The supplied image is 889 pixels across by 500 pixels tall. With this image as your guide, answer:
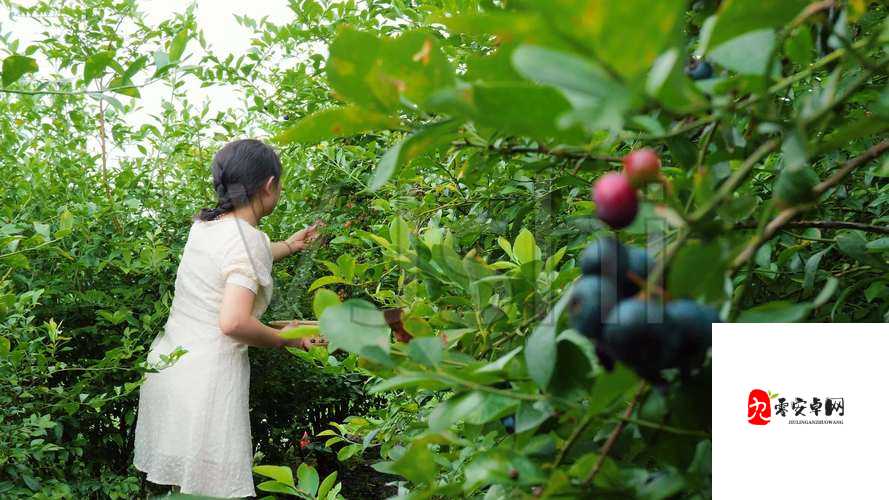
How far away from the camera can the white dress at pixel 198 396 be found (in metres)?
2.42

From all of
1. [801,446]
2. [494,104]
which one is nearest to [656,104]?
[494,104]

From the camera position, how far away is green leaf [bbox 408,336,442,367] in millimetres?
513

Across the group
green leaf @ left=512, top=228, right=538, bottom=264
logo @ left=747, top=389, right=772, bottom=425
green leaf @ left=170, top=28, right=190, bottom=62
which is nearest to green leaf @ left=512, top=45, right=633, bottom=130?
logo @ left=747, top=389, right=772, bottom=425

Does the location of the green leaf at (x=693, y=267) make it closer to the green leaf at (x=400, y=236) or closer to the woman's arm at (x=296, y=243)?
the green leaf at (x=400, y=236)

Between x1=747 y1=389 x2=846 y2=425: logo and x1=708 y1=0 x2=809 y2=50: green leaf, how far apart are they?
0.20 meters

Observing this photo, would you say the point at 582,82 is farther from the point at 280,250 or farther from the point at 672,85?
the point at 280,250

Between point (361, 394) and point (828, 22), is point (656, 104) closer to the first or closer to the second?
point (828, 22)

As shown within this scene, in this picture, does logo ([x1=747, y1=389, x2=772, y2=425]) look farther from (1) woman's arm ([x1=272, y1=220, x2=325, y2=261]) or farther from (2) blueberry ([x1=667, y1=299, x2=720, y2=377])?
(1) woman's arm ([x1=272, y1=220, x2=325, y2=261])

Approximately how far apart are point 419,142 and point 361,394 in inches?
134

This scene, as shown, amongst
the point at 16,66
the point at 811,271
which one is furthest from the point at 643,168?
the point at 16,66

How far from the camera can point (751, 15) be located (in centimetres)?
41

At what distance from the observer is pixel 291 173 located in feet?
8.81

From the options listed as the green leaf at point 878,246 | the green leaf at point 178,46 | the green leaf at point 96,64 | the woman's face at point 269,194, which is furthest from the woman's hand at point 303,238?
the green leaf at point 878,246

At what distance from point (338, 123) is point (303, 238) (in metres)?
2.20
